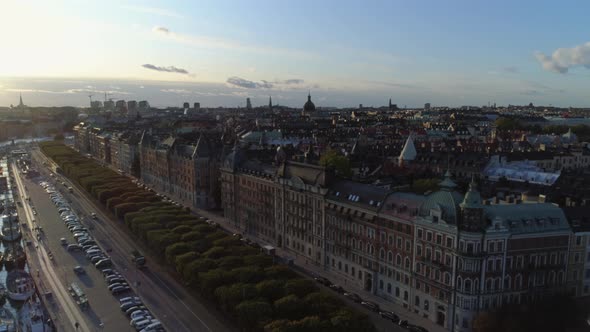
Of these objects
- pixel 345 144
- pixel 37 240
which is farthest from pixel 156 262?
pixel 345 144

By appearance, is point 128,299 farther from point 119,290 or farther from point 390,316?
point 390,316

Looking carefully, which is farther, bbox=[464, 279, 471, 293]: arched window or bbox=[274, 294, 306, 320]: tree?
bbox=[464, 279, 471, 293]: arched window

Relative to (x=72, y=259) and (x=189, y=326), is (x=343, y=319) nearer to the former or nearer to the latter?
(x=189, y=326)

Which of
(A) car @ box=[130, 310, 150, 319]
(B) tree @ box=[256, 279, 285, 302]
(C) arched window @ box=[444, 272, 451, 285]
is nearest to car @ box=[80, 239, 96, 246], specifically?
(A) car @ box=[130, 310, 150, 319]

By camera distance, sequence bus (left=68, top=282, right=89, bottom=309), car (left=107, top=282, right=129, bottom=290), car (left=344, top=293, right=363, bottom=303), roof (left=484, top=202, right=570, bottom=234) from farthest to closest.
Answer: car (left=107, top=282, right=129, bottom=290) < car (left=344, top=293, right=363, bottom=303) < bus (left=68, top=282, right=89, bottom=309) < roof (left=484, top=202, right=570, bottom=234)

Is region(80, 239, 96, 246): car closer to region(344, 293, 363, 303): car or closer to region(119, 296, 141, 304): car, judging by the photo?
region(119, 296, 141, 304): car

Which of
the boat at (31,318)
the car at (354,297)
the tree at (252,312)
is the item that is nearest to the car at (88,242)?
the boat at (31,318)

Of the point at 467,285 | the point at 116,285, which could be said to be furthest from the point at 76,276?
the point at 467,285

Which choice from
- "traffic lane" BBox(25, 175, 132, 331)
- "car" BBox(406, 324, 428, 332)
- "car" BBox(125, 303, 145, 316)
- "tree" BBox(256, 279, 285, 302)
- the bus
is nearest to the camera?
"car" BBox(406, 324, 428, 332)
